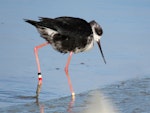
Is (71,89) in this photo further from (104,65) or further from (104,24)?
(104,24)

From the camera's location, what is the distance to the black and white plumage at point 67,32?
8414 mm

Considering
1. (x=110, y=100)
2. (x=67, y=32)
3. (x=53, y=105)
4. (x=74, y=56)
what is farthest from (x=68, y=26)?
(x=74, y=56)

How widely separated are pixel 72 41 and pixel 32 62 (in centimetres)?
88

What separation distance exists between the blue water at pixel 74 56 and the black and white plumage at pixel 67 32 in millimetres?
435

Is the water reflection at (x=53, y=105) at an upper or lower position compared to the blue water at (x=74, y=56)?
lower

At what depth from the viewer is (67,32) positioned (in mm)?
8539

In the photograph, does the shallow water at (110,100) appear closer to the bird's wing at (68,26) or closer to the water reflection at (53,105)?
the water reflection at (53,105)

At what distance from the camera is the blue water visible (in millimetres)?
8406

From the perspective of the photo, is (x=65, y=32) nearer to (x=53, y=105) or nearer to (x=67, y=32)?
(x=67, y=32)

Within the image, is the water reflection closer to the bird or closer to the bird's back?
the bird

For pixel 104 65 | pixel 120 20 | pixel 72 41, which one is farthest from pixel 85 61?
pixel 120 20

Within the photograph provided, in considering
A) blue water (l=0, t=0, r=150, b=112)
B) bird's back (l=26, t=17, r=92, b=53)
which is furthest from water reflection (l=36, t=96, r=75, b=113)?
bird's back (l=26, t=17, r=92, b=53)

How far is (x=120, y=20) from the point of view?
12344 millimetres

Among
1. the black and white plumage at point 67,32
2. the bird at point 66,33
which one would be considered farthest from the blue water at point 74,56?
the black and white plumage at point 67,32
